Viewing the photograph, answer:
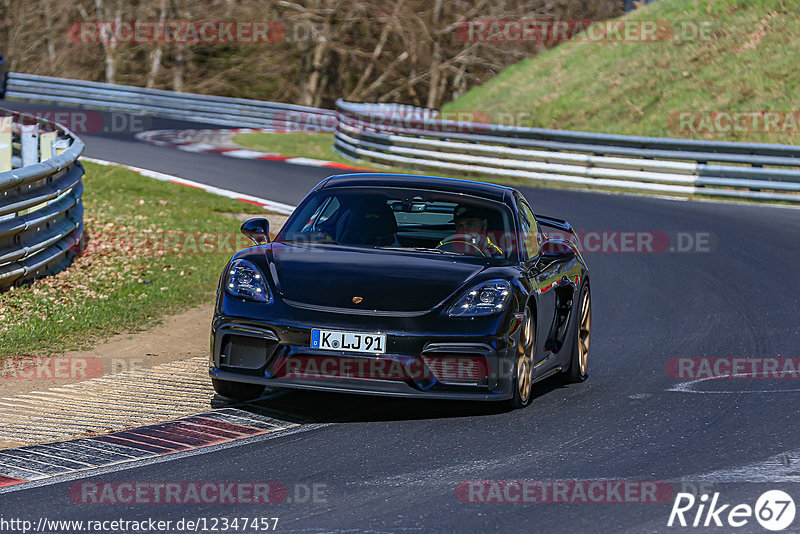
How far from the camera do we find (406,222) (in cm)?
784

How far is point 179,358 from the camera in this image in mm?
8844

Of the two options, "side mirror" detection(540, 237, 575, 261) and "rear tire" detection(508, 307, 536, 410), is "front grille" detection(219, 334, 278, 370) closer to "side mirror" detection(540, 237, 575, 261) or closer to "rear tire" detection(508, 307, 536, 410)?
"rear tire" detection(508, 307, 536, 410)

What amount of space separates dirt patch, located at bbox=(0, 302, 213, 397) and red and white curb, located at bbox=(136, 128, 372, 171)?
13.2 metres

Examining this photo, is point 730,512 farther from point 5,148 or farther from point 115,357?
point 5,148

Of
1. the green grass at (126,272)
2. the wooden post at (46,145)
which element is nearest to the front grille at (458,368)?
the green grass at (126,272)

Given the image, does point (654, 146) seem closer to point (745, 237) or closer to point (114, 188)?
point (745, 237)

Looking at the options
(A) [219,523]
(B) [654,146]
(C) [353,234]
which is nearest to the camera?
(A) [219,523]

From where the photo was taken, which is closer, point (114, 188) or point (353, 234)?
point (353, 234)

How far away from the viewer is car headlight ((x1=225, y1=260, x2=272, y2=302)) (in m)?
6.82

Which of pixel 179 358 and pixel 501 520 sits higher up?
pixel 501 520

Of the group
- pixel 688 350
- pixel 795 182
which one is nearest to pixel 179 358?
pixel 688 350

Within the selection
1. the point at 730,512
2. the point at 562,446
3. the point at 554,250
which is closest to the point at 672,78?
the point at 554,250

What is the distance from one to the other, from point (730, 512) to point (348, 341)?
233 cm

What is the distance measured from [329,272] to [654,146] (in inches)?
588
